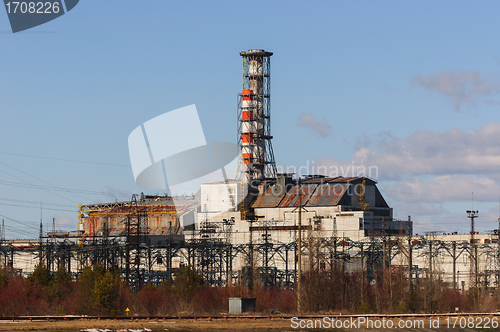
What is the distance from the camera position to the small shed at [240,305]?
4103 centimetres

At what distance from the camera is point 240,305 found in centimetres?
4122

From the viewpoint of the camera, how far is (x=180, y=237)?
4326 inches

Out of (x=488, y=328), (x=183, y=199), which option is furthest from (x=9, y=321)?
(x=183, y=199)

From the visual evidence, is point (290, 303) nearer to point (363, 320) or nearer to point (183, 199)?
point (363, 320)

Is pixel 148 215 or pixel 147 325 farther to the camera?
pixel 148 215

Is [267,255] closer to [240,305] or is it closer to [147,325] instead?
[240,305]

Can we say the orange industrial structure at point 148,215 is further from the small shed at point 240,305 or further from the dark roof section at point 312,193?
the small shed at point 240,305

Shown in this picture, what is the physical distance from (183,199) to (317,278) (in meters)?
74.3

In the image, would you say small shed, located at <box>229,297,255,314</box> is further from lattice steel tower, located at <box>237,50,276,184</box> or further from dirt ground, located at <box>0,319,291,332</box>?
lattice steel tower, located at <box>237,50,276,184</box>

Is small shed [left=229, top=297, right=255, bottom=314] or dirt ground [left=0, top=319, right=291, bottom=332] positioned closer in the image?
dirt ground [left=0, top=319, right=291, bottom=332]

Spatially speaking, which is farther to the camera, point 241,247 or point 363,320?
point 241,247

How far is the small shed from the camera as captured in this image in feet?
135

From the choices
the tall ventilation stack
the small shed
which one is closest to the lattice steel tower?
the tall ventilation stack

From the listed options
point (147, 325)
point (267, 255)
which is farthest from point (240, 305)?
point (267, 255)
